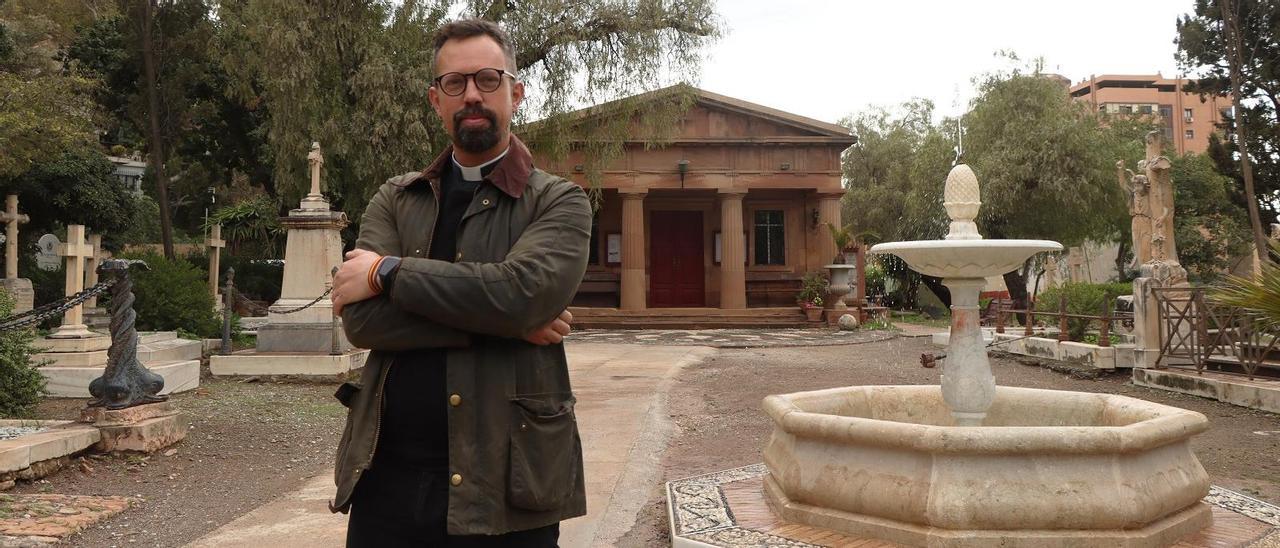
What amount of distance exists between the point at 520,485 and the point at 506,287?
490mm

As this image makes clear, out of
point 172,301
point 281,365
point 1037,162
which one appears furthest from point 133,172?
point 1037,162

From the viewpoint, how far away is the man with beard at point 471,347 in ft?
7.29

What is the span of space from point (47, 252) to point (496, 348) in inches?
1039

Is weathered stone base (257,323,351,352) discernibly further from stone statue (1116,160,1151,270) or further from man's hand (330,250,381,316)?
stone statue (1116,160,1151,270)

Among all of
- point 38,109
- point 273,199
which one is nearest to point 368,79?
point 38,109

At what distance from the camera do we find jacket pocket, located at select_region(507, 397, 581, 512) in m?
2.21

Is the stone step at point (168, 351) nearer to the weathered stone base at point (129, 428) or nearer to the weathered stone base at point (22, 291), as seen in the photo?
the weathered stone base at point (22, 291)

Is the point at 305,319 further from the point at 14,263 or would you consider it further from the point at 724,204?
the point at 724,204

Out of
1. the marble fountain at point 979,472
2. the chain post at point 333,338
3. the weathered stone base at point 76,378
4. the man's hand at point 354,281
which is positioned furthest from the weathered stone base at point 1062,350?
the man's hand at point 354,281

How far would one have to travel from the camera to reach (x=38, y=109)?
14.9m

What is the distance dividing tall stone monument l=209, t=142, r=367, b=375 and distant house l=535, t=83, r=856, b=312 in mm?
11888

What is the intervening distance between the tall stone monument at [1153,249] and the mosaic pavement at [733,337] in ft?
22.4

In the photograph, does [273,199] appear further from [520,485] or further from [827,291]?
[520,485]

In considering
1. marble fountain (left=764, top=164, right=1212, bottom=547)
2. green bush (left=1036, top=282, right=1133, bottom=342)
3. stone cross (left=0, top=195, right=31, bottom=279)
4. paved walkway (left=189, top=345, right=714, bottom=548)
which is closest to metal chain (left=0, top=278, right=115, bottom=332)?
paved walkway (left=189, top=345, right=714, bottom=548)
